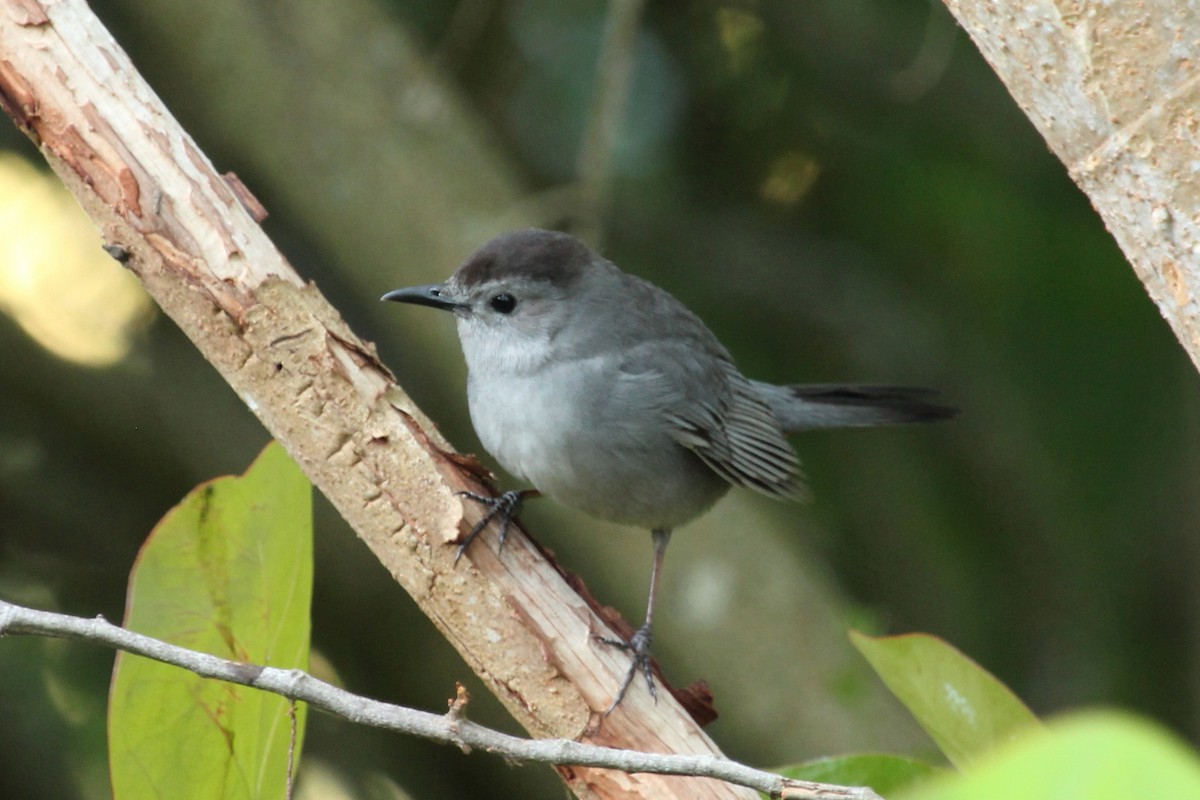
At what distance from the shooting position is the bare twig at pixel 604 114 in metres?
4.41

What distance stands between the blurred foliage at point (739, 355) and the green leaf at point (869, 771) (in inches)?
75.5

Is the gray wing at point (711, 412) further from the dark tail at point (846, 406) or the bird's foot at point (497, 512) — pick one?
the bird's foot at point (497, 512)

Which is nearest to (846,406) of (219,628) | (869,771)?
(869,771)

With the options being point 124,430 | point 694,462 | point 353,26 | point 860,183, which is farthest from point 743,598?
point 353,26

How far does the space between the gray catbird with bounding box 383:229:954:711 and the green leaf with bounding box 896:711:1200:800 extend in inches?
102

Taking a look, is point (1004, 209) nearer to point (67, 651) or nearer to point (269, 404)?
point (269, 404)

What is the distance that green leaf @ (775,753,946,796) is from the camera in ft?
8.06

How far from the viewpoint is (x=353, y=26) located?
4648mm

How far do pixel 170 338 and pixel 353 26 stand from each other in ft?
4.39

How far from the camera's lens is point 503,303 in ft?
12.1

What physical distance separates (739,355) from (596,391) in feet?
5.19

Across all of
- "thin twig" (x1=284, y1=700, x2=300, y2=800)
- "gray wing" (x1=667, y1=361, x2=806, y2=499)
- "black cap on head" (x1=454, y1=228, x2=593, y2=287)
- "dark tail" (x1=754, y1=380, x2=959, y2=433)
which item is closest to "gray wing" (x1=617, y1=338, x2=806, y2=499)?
"gray wing" (x1=667, y1=361, x2=806, y2=499)

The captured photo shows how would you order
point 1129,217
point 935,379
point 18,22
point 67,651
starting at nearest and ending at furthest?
1. point 1129,217
2. point 18,22
3. point 67,651
4. point 935,379

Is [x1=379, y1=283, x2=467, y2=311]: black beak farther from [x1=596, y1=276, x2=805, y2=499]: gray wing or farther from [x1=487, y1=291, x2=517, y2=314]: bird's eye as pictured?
[x1=596, y1=276, x2=805, y2=499]: gray wing
